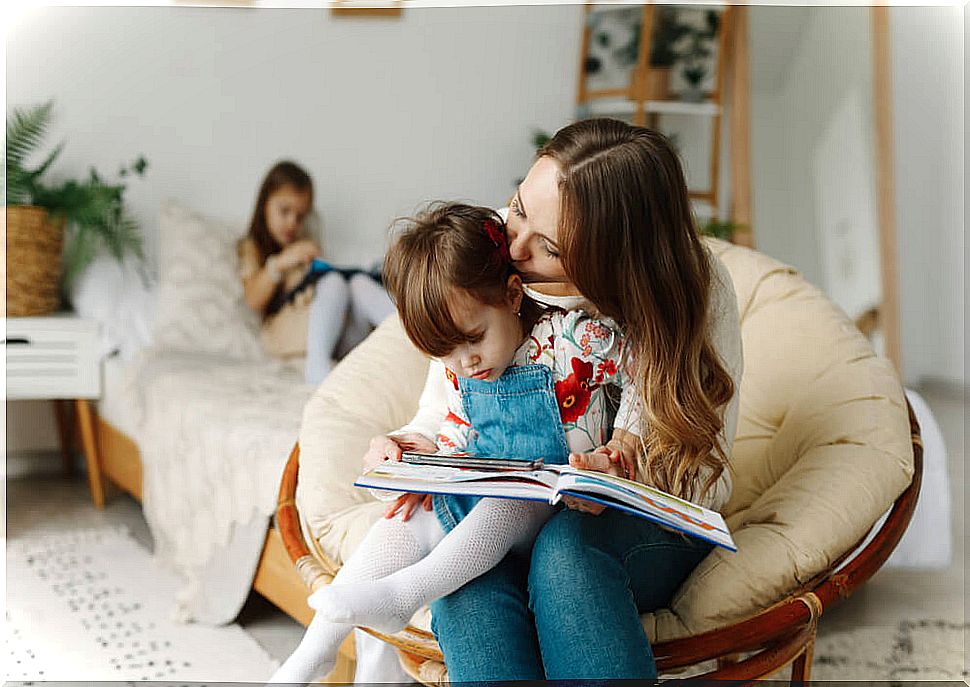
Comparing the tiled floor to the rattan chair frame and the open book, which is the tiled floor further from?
the open book

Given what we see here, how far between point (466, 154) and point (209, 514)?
6.04 ft

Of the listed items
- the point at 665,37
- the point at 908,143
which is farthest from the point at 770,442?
the point at 908,143

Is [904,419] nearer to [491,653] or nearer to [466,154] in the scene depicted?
[491,653]

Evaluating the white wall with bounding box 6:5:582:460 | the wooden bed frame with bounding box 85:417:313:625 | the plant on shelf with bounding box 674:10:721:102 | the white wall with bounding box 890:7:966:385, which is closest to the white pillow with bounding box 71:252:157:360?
the white wall with bounding box 6:5:582:460

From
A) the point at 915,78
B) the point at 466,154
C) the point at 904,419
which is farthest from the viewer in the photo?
the point at 915,78

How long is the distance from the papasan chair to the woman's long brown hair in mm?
149

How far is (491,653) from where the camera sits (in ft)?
3.47

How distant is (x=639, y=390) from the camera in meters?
1.18

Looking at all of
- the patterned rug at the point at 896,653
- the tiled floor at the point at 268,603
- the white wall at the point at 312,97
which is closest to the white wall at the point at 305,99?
the white wall at the point at 312,97

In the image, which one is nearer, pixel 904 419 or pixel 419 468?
pixel 419 468

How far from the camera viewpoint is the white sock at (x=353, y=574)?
116 cm

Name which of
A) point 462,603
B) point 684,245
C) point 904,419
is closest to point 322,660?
point 462,603

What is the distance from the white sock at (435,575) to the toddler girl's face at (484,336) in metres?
0.16

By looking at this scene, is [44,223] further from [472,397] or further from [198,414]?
[472,397]
